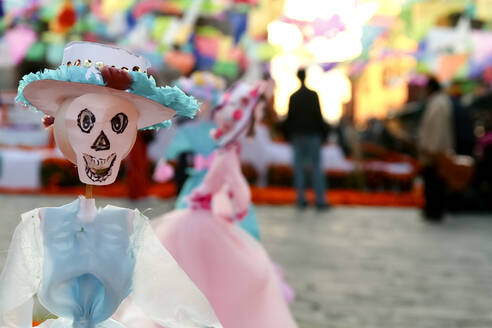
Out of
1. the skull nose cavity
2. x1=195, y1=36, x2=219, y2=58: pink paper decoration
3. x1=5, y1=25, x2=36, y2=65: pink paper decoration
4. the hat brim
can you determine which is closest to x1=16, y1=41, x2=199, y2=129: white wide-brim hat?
the hat brim

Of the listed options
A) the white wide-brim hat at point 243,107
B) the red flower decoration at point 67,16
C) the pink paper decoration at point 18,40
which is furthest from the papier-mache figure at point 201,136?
the pink paper decoration at point 18,40

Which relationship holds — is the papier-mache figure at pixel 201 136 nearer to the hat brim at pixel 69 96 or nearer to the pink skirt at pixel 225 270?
the pink skirt at pixel 225 270

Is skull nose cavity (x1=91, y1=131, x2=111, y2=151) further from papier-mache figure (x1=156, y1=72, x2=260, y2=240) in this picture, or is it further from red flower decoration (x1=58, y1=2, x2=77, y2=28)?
red flower decoration (x1=58, y1=2, x2=77, y2=28)

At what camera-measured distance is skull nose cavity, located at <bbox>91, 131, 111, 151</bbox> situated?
166 cm

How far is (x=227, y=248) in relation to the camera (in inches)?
113

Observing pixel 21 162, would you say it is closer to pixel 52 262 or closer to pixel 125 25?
pixel 125 25

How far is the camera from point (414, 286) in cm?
487

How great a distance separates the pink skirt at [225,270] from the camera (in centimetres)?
277

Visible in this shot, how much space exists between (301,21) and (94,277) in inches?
408

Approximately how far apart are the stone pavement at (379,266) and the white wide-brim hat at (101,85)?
294mm

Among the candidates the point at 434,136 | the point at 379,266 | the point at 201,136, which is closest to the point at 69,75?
the point at 201,136

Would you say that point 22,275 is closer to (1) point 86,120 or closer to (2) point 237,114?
(1) point 86,120

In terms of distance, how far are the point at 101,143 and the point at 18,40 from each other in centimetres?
1204

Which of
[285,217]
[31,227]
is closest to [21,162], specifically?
[285,217]
